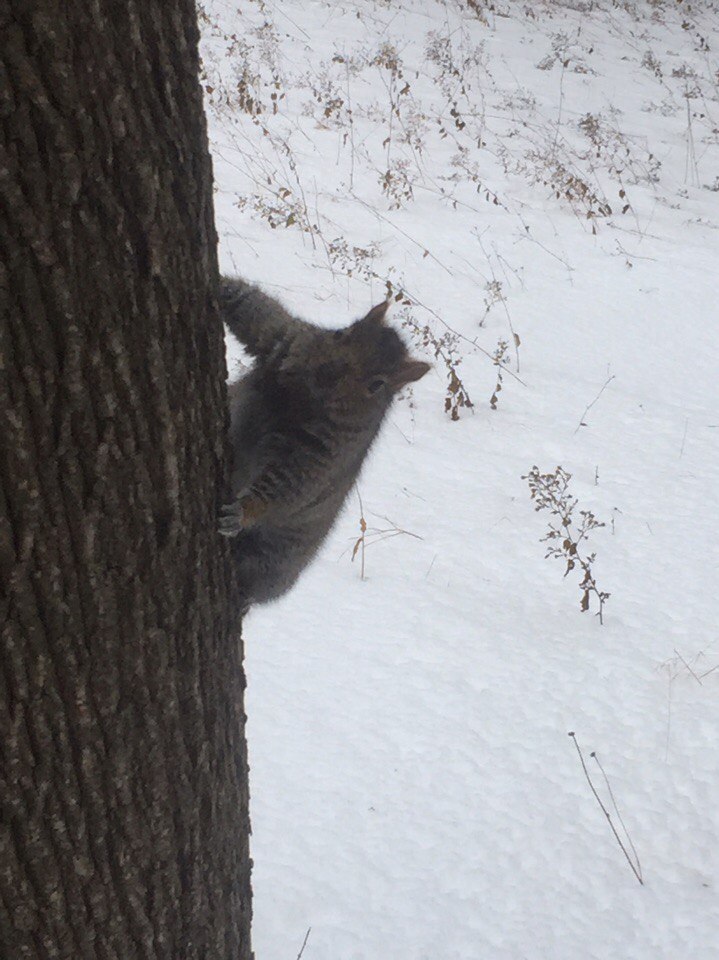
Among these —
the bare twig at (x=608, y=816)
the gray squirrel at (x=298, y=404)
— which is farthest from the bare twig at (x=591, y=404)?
the gray squirrel at (x=298, y=404)

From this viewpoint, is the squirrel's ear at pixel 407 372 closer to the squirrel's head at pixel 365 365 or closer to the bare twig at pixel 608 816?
the squirrel's head at pixel 365 365

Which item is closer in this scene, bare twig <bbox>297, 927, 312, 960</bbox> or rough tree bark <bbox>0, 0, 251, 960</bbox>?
rough tree bark <bbox>0, 0, 251, 960</bbox>

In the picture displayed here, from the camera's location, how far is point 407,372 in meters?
2.23

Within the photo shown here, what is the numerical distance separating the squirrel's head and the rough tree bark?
2.82 ft

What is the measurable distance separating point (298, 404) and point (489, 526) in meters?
2.12

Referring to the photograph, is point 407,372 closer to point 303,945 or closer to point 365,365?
point 365,365

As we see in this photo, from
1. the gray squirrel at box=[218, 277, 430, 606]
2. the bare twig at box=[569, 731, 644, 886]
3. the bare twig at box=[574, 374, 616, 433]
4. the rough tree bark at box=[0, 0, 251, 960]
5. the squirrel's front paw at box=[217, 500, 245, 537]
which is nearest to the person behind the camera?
the rough tree bark at box=[0, 0, 251, 960]

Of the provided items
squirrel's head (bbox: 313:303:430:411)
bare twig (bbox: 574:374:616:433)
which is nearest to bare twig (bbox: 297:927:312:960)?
squirrel's head (bbox: 313:303:430:411)

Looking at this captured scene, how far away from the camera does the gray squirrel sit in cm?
217

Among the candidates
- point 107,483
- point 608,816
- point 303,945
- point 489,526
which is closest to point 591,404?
point 489,526

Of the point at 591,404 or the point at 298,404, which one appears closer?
the point at 298,404

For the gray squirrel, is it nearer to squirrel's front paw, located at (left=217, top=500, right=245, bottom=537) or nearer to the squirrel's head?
the squirrel's head

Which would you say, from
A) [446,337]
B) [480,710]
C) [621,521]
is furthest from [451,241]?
[480,710]

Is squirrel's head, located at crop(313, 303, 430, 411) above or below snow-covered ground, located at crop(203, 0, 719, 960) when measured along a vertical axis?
above
